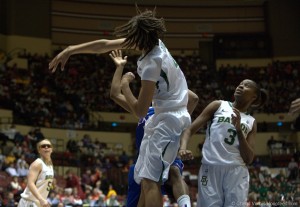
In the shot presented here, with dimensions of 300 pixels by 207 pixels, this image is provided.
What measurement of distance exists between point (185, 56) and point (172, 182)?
2497cm

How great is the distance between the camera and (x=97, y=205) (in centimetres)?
1578

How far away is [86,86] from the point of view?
1025 inches

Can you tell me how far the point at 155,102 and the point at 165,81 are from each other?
0.66 ft

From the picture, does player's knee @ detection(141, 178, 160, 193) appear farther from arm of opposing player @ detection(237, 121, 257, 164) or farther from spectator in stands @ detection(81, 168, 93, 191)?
spectator in stands @ detection(81, 168, 93, 191)

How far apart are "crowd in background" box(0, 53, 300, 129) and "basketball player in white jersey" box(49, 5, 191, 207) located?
17280 millimetres

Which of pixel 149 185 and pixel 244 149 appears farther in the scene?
pixel 244 149

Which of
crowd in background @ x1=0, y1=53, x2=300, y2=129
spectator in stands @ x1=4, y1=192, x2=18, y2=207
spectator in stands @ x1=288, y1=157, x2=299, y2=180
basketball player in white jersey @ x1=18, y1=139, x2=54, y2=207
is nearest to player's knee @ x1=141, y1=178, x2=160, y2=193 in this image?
basketball player in white jersey @ x1=18, y1=139, x2=54, y2=207

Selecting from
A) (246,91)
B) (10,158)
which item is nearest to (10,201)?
(10,158)

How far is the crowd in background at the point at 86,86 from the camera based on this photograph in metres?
22.3

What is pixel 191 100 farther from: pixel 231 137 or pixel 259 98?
pixel 259 98

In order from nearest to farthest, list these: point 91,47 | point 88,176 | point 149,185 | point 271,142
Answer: point 149,185 → point 91,47 → point 88,176 → point 271,142

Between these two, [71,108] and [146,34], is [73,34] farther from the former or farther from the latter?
[146,34]

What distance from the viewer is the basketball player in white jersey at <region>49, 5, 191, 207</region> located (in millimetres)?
4398

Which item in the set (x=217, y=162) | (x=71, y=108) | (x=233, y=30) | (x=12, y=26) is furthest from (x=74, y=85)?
(x=217, y=162)
